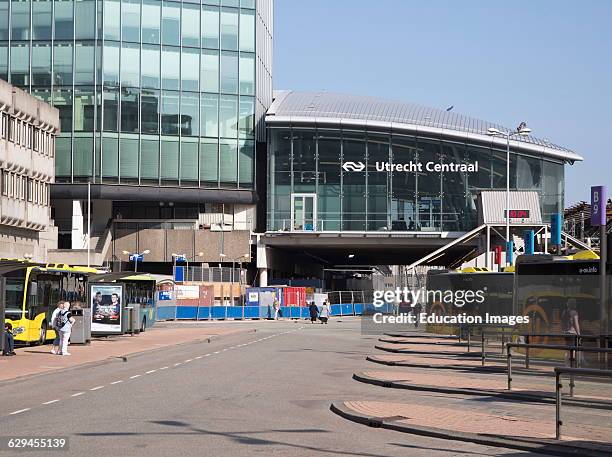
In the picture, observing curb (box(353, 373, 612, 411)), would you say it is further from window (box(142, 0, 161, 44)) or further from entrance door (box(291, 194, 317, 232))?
window (box(142, 0, 161, 44))

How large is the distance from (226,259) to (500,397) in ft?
206

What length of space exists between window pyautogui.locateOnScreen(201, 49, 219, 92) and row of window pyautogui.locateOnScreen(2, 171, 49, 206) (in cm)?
2070

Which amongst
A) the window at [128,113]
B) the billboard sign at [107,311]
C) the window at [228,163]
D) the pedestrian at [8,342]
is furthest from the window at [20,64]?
the pedestrian at [8,342]

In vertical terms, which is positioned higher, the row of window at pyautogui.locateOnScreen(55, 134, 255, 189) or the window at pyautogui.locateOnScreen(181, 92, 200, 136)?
the window at pyautogui.locateOnScreen(181, 92, 200, 136)

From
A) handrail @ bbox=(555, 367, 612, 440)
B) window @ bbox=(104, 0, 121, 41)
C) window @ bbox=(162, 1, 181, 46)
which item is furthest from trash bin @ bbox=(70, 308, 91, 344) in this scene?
window @ bbox=(162, 1, 181, 46)

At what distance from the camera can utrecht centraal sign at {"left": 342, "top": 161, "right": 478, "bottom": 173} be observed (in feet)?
270

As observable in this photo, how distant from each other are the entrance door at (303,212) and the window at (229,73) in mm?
10358

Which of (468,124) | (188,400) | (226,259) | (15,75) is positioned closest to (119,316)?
(188,400)

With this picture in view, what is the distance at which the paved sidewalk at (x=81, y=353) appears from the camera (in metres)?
26.1

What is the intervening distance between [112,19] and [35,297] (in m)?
48.2

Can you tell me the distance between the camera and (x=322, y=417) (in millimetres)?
16109

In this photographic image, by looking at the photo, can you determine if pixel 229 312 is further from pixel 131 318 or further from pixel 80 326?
pixel 80 326

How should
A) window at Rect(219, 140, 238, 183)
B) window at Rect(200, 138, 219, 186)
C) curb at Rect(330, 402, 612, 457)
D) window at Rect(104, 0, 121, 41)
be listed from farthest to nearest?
window at Rect(219, 140, 238, 183)
window at Rect(200, 138, 219, 186)
window at Rect(104, 0, 121, 41)
curb at Rect(330, 402, 612, 457)

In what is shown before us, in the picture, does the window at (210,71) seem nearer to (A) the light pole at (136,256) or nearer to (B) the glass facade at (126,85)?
(B) the glass facade at (126,85)
